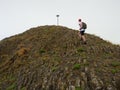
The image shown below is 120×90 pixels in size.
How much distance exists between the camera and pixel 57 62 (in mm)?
30469

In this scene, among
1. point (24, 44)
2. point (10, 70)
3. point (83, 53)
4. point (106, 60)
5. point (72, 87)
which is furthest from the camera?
point (24, 44)

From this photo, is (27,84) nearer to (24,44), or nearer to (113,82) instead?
(113,82)

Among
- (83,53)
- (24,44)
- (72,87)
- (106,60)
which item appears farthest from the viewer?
(24,44)

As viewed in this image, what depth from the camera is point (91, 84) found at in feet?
82.6

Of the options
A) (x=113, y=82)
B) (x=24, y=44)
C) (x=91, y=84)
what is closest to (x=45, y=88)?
(x=91, y=84)

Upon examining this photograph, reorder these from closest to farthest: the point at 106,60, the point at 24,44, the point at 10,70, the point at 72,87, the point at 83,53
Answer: the point at 72,87 < the point at 106,60 < the point at 83,53 < the point at 10,70 < the point at 24,44

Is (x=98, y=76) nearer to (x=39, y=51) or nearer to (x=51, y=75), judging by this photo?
(x=51, y=75)

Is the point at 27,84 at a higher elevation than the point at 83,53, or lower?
lower

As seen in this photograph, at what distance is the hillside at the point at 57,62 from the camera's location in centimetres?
2595

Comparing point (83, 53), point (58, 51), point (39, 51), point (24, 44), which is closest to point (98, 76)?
point (83, 53)

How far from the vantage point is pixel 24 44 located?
131 feet

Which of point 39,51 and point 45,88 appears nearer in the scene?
point 45,88

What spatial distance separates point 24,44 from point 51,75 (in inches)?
520

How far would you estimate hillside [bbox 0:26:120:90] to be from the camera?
85.1 feet
